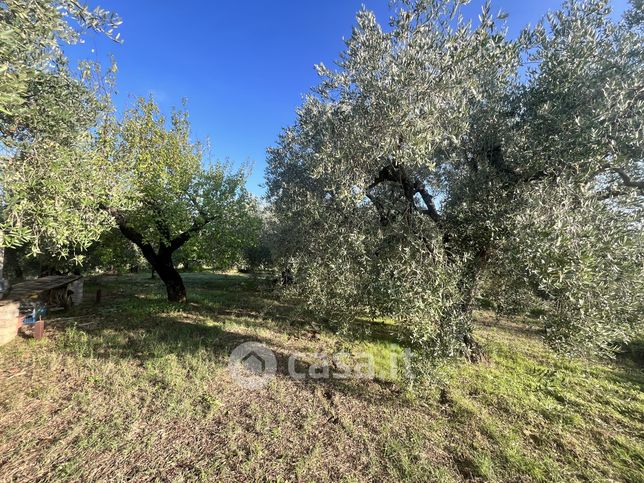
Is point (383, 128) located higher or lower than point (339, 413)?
higher

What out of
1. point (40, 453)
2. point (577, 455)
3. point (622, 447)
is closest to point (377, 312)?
point (577, 455)

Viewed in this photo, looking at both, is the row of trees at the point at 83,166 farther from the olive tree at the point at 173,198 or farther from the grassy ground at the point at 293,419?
the grassy ground at the point at 293,419

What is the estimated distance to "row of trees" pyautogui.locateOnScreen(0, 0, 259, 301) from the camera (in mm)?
5555

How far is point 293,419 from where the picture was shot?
6492mm

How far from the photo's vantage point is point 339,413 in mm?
6789

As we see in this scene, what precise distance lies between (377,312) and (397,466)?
3.83 meters

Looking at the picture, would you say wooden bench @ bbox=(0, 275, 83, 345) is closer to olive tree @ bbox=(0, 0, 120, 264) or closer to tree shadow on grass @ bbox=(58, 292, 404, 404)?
tree shadow on grass @ bbox=(58, 292, 404, 404)

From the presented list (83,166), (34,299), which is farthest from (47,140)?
(34,299)

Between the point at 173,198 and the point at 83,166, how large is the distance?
575 cm

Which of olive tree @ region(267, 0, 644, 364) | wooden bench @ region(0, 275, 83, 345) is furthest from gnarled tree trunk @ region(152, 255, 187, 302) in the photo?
olive tree @ region(267, 0, 644, 364)

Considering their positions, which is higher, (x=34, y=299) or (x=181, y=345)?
(x=34, y=299)

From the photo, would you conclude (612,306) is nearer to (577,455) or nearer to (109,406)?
(577,455)

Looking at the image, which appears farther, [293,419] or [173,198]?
[173,198]

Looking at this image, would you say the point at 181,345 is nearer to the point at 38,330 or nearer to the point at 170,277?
the point at 38,330
